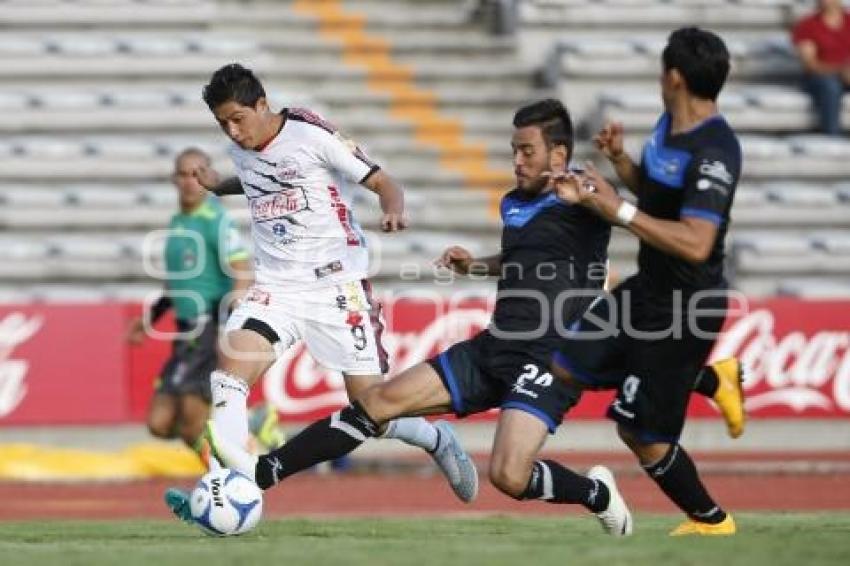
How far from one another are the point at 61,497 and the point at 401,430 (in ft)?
17.1

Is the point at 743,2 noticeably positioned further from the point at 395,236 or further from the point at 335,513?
the point at 335,513

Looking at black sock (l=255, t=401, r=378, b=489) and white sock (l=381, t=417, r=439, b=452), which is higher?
black sock (l=255, t=401, r=378, b=489)

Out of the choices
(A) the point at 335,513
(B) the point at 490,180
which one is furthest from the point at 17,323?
(B) the point at 490,180

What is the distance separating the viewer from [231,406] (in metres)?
10.2

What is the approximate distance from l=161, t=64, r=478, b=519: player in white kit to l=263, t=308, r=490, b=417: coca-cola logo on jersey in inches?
242

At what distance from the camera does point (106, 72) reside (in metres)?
21.2

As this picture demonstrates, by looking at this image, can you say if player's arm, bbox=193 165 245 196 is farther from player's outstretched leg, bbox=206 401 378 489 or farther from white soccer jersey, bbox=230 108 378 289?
player's outstretched leg, bbox=206 401 378 489

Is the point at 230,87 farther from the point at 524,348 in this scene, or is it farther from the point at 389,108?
the point at 389,108

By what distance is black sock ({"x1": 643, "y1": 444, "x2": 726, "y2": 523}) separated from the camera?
30.8ft

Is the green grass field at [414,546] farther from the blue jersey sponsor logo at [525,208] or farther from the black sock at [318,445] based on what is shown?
the blue jersey sponsor logo at [525,208]

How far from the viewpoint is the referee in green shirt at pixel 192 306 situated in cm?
1441

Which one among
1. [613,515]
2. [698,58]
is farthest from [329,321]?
[698,58]

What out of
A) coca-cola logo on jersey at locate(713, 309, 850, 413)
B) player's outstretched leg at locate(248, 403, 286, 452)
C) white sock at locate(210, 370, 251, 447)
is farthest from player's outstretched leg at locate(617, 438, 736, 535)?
coca-cola logo on jersey at locate(713, 309, 850, 413)

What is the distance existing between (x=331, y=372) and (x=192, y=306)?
2638mm
